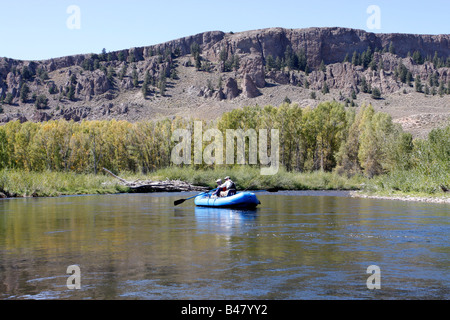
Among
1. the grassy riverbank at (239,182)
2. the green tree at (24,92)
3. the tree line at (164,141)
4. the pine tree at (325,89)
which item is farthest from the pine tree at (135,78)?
the grassy riverbank at (239,182)

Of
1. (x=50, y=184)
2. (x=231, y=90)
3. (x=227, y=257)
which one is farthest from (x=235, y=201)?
(x=231, y=90)

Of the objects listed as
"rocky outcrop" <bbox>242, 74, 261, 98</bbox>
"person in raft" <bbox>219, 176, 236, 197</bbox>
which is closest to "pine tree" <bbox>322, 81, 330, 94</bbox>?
"rocky outcrop" <bbox>242, 74, 261, 98</bbox>

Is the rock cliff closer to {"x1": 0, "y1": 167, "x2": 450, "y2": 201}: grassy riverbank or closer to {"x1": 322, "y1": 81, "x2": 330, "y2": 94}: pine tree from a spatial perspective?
{"x1": 322, "y1": 81, "x2": 330, "y2": 94}: pine tree

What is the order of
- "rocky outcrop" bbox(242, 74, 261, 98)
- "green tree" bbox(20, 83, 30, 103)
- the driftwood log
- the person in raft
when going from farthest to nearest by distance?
"rocky outcrop" bbox(242, 74, 261, 98) < "green tree" bbox(20, 83, 30, 103) < the driftwood log < the person in raft

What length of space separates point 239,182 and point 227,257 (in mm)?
42653

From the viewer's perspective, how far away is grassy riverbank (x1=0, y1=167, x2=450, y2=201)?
139 feet

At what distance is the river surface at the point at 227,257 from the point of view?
11.2 metres

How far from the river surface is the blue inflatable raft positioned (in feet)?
13.1

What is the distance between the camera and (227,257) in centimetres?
1512

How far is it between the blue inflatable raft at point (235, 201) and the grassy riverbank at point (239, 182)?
40.3 ft

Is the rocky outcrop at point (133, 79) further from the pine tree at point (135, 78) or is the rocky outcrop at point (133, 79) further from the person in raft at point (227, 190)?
the person in raft at point (227, 190)
